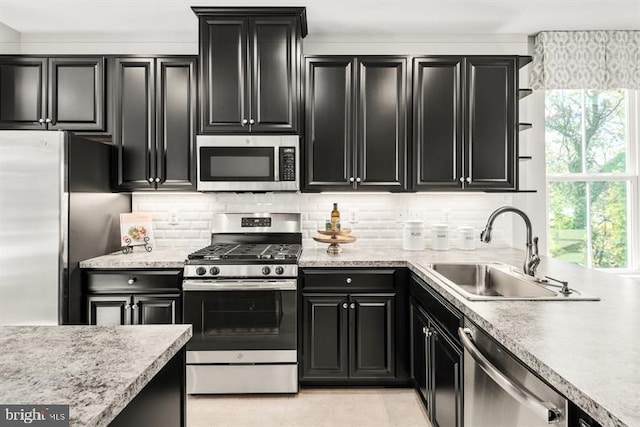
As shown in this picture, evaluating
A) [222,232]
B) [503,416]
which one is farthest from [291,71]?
[503,416]

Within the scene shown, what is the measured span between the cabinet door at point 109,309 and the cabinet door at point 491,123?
264cm

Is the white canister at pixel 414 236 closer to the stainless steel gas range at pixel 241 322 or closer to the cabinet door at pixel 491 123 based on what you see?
the cabinet door at pixel 491 123

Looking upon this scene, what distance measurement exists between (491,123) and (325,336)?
6.65ft

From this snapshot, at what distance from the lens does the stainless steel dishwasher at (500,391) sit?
3.75ft

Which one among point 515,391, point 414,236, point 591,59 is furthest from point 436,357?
point 591,59

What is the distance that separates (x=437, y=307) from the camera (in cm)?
227

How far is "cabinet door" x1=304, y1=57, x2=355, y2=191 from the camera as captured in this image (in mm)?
3311

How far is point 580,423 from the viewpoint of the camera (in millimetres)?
1016

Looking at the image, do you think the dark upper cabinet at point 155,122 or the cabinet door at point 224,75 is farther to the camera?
the dark upper cabinet at point 155,122

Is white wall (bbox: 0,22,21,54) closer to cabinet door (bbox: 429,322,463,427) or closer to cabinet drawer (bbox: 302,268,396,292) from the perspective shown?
cabinet drawer (bbox: 302,268,396,292)

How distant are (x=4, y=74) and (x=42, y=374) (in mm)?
3263

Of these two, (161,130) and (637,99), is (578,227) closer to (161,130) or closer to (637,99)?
(637,99)

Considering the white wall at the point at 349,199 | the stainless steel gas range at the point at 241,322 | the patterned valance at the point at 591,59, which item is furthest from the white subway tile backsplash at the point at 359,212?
the patterned valance at the point at 591,59

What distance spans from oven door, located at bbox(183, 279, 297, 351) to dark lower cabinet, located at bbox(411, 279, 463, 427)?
820mm
